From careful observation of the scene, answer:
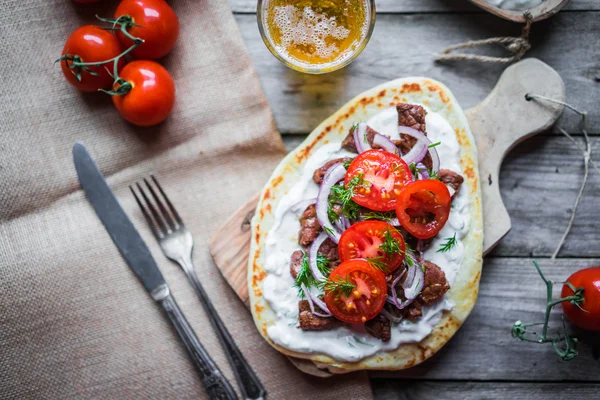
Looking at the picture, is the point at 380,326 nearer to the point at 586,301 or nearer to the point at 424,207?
the point at 424,207

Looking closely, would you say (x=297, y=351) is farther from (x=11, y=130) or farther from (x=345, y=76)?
(x=11, y=130)

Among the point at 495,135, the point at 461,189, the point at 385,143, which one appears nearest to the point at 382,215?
the point at 385,143

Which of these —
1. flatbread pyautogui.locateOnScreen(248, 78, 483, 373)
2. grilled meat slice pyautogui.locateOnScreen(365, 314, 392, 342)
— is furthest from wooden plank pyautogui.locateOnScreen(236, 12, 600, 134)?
grilled meat slice pyautogui.locateOnScreen(365, 314, 392, 342)

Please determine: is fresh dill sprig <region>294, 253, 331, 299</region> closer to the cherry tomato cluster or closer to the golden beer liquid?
the golden beer liquid

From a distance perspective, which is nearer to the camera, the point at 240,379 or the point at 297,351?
the point at 297,351

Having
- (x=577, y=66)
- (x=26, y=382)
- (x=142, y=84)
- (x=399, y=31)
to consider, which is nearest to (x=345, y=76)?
(x=399, y=31)
